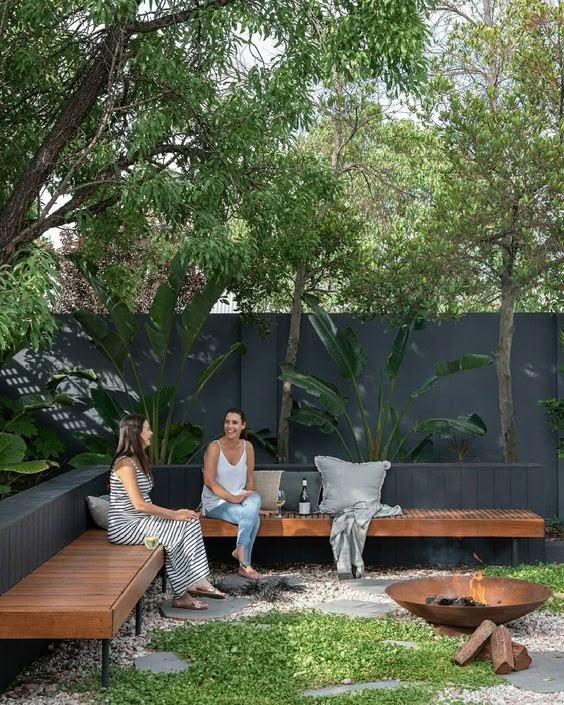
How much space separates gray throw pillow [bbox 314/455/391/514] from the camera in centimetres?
759

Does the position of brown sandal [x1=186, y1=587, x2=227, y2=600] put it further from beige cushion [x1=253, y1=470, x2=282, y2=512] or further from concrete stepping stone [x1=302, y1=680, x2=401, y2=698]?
concrete stepping stone [x1=302, y1=680, x2=401, y2=698]

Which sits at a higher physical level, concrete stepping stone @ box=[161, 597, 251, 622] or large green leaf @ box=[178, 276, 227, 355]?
large green leaf @ box=[178, 276, 227, 355]

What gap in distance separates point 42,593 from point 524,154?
4.74m

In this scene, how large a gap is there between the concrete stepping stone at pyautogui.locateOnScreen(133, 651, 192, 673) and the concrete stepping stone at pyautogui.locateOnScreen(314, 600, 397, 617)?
134cm

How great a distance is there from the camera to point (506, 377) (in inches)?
349

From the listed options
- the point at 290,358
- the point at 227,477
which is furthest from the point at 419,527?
the point at 290,358

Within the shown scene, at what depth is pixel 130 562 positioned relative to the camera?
5438mm

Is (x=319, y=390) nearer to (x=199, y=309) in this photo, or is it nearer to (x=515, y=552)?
(x=199, y=309)

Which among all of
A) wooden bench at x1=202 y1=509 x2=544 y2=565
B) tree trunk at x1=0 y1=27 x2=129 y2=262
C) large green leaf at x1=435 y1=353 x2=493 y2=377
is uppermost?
tree trunk at x1=0 y1=27 x2=129 y2=262

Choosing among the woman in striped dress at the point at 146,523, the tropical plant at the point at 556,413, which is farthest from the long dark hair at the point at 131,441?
the tropical plant at the point at 556,413

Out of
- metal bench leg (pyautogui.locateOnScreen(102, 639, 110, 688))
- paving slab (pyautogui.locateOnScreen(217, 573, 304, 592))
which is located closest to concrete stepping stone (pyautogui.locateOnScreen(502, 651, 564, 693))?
metal bench leg (pyautogui.locateOnScreen(102, 639, 110, 688))

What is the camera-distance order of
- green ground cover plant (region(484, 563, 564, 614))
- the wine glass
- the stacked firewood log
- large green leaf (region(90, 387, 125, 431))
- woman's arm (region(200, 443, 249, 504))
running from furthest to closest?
large green leaf (region(90, 387, 125, 431)) < the wine glass < woman's arm (region(200, 443, 249, 504)) < green ground cover plant (region(484, 563, 564, 614)) < the stacked firewood log

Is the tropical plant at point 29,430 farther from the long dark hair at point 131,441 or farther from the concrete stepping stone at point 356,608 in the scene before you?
the concrete stepping stone at point 356,608

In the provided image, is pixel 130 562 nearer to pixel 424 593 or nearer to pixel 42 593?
pixel 42 593
